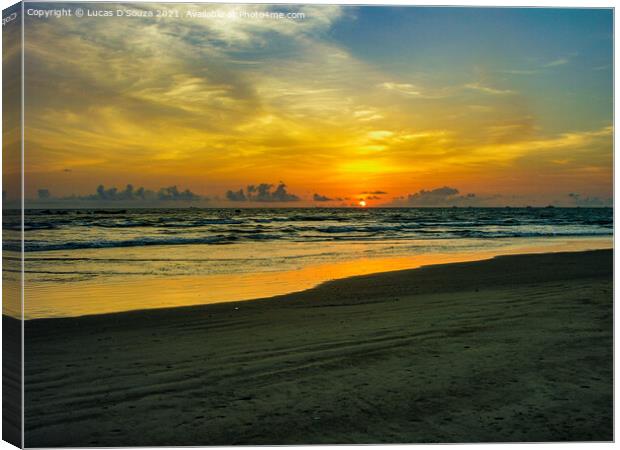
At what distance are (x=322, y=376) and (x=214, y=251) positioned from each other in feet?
37.5

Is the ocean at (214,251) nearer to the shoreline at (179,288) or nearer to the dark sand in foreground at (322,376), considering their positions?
the shoreline at (179,288)

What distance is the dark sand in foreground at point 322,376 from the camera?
160 inches

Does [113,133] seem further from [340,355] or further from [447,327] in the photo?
[447,327]

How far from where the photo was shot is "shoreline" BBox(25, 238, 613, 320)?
307 inches

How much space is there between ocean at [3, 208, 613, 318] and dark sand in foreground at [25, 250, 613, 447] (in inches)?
42.9

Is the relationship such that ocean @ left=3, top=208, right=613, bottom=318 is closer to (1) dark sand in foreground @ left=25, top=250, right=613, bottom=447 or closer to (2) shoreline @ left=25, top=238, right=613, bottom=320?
(2) shoreline @ left=25, top=238, right=613, bottom=320

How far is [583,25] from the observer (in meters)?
4.84

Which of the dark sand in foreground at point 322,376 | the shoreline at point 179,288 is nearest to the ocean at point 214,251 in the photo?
the shoreline at point 179,288

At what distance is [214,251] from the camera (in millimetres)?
15883

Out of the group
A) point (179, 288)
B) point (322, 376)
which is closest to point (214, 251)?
point (179, 288)

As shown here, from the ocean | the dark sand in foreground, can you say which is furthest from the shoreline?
the dark sand in foreground

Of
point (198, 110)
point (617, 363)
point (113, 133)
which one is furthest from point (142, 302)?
point (617, 363)

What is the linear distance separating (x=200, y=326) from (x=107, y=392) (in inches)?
81.3

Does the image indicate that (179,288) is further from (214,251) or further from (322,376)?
(214,251)
